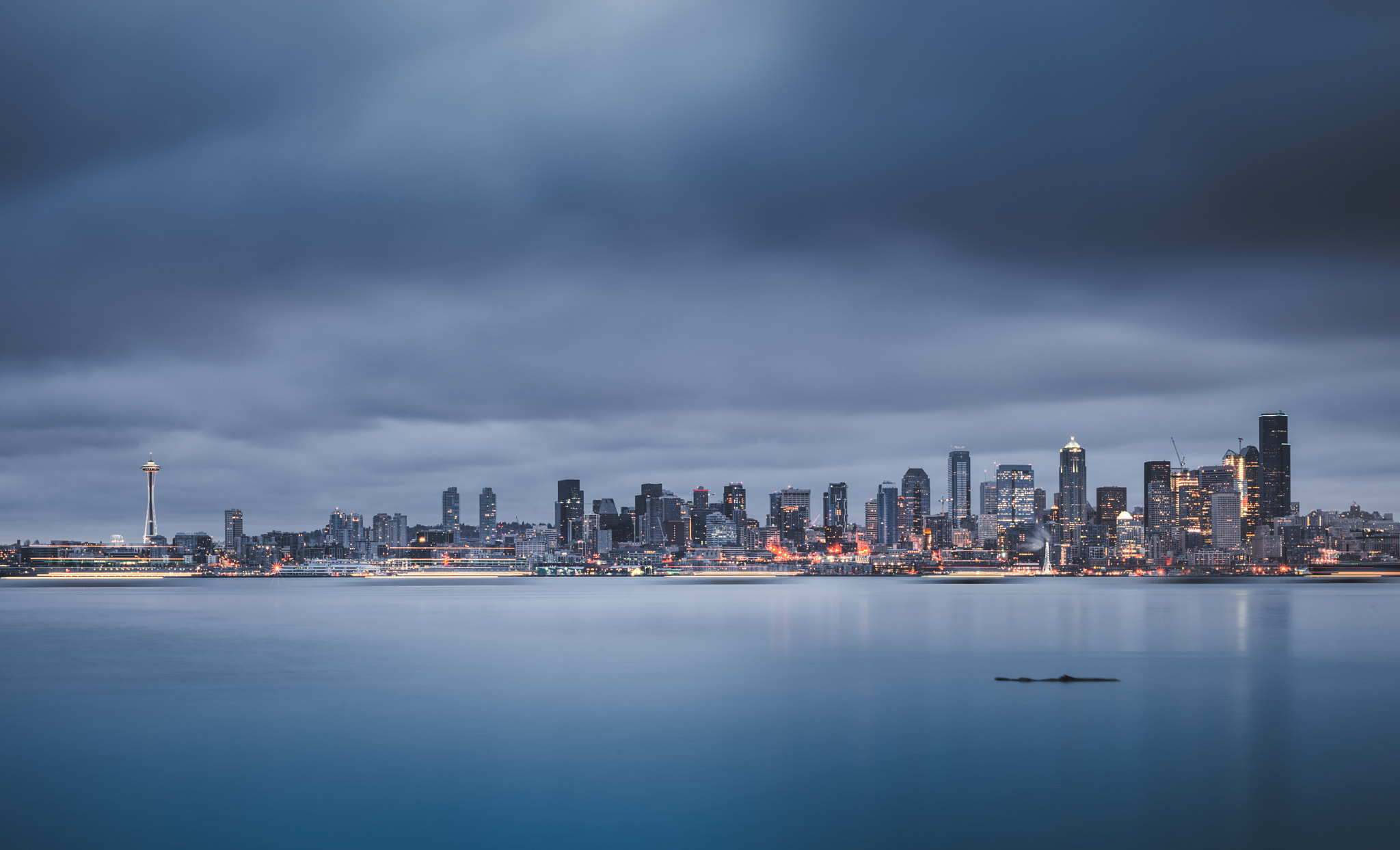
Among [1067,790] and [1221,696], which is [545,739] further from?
[1221,696]

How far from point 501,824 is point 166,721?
22434 mm

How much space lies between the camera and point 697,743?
40.8 meters

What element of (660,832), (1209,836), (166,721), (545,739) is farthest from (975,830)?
(166,721)

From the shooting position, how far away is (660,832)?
2825 centimetres

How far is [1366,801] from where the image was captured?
102ft

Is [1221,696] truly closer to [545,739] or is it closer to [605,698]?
[605,698]

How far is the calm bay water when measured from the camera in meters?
28.9

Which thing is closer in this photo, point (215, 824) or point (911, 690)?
point (215, 824)

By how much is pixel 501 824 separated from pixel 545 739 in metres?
12.3

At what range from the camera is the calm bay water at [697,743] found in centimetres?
2888

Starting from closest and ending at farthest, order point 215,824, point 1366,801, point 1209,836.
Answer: point 1209,836 < point 215,824 < point 1366,801

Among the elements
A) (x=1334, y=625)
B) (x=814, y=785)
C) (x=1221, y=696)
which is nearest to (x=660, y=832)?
(x=814, y=785)

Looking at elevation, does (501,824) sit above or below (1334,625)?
above

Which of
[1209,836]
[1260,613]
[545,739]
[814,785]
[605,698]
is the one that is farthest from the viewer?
[1260,613]
